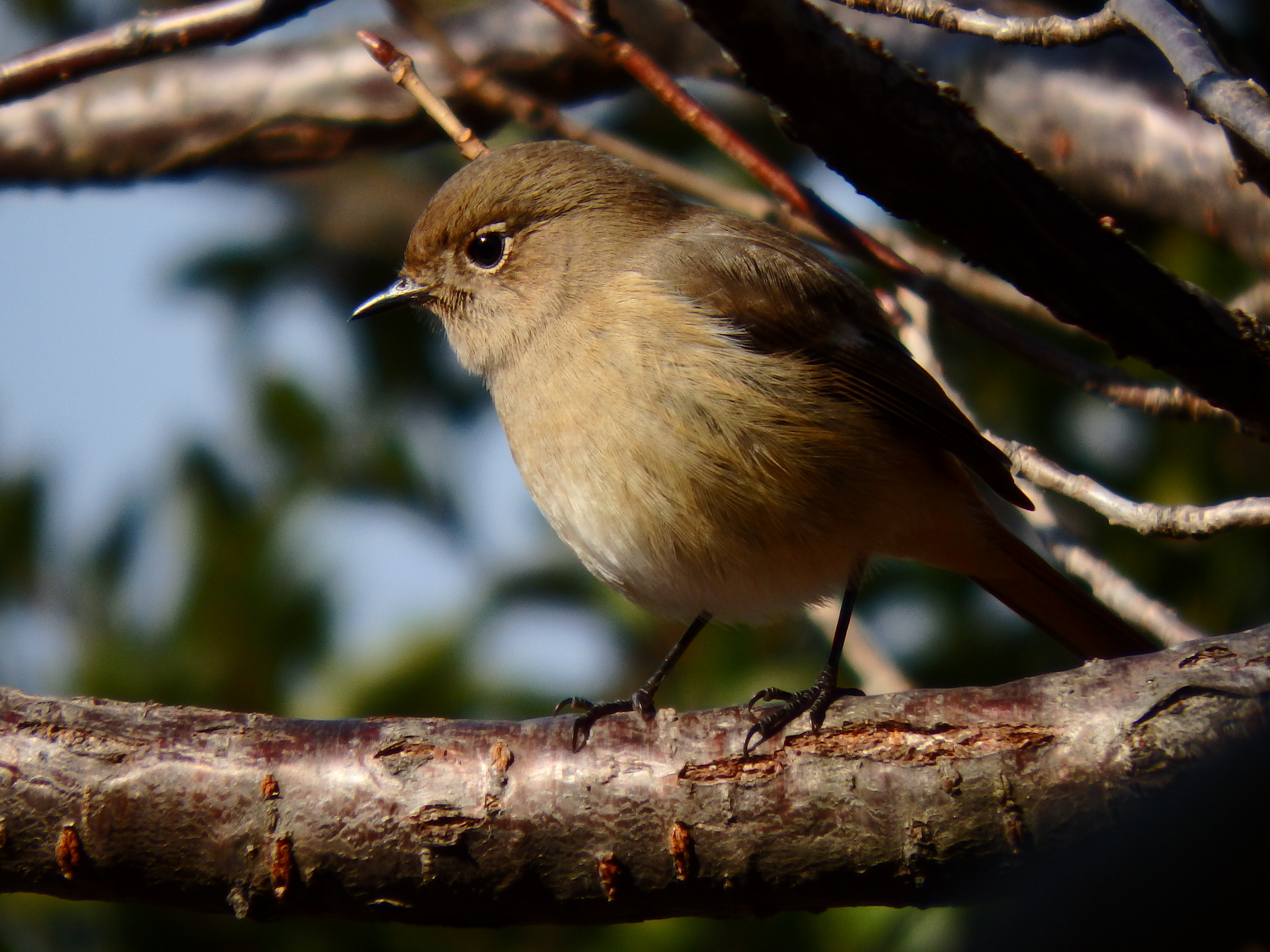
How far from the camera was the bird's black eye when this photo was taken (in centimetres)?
407

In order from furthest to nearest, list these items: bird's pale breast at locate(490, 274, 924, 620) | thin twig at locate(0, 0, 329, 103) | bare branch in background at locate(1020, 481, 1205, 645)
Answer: bird's pale breast at locate(490, 274, 924, 620) → bare branch in background at locate(1020, 481, 1205, 645) → thin twig at locate(0, 0, 329, 103)

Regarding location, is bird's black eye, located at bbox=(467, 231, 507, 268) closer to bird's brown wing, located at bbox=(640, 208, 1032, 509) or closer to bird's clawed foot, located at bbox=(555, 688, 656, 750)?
bird's brown wing, located at bbox=(640, 208, 1032, 509)

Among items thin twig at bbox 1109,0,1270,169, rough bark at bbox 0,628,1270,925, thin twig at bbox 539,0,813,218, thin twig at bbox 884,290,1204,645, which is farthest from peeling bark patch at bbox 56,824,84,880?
thin twig at bbox 1109,0,1270,169

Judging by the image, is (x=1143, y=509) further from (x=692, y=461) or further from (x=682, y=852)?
(x=682, y=852)

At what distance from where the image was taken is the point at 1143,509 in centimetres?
274

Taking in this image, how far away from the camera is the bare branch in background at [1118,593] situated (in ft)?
9.95

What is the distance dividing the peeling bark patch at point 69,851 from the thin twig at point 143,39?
6.03 feet

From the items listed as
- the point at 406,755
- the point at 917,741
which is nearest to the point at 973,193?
the point at 917,741

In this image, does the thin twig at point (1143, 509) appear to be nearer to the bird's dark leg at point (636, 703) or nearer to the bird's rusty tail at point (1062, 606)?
the bird's rusty tail at point (1062, 606)

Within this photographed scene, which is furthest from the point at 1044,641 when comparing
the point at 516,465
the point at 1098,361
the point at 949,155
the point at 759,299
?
the point at 949,155

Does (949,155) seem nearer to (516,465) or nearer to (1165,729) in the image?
(1165,729)

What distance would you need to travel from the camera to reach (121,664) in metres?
4.31

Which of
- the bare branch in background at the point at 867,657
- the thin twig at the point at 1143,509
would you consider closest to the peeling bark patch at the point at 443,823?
the bare branch in background at the point at 867,657

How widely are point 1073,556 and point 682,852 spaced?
4.68 ft
